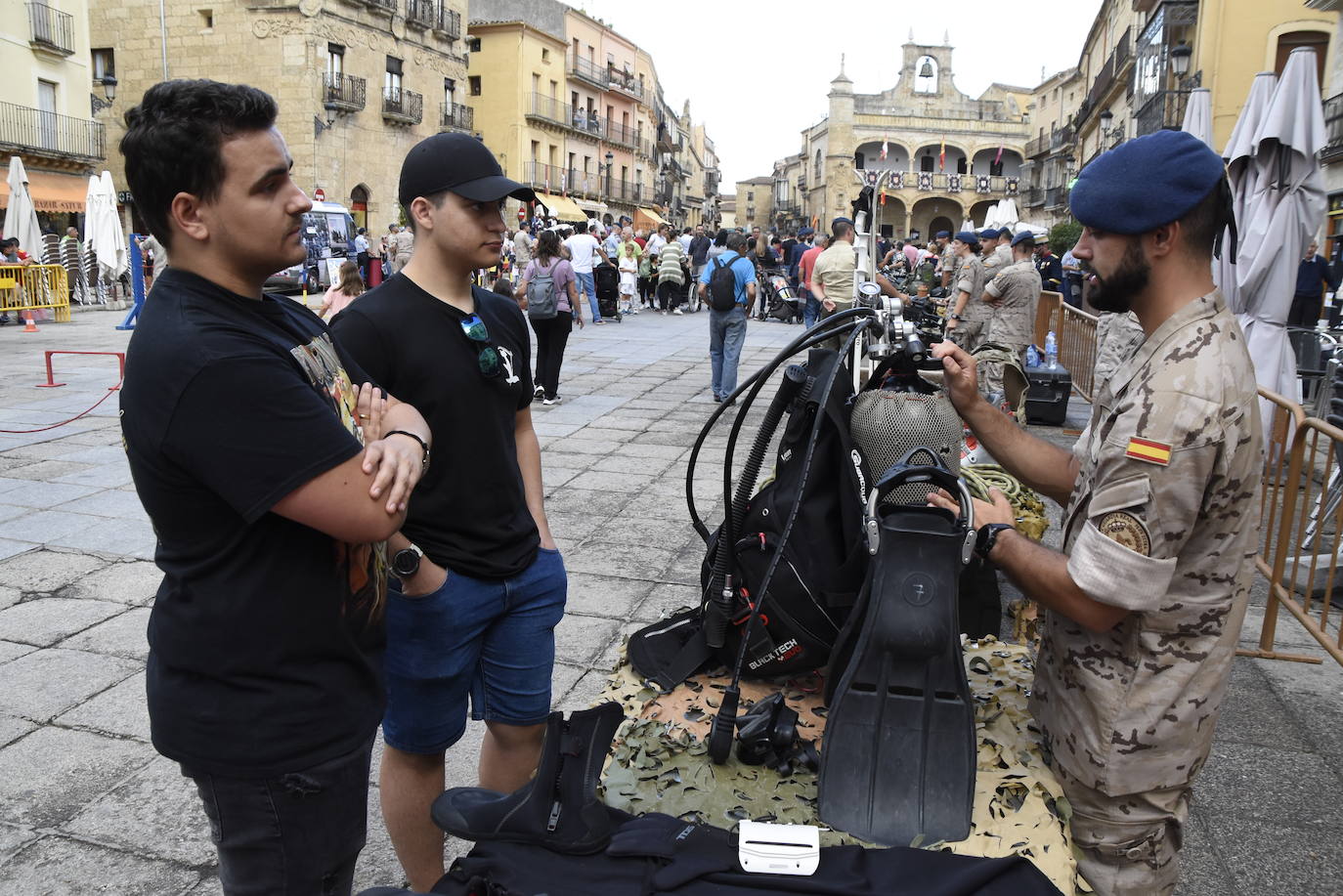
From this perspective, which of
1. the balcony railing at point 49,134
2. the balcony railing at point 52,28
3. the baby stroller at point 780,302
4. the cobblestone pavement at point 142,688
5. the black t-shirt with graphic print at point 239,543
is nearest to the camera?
the black t-shirt with graphic print at point 239,543

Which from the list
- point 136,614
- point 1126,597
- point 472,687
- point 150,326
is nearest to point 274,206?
point 150,326

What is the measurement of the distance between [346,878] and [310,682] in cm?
40

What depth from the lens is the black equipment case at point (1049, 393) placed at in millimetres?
8555

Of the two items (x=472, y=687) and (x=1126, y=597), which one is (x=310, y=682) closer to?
(x=472, y=687)

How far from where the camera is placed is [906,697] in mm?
1692

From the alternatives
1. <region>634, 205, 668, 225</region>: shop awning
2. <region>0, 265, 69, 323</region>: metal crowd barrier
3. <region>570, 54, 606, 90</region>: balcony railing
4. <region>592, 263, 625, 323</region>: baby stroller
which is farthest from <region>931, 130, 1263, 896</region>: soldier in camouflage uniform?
<region>634, 205, 668, 225</region>: shop awning

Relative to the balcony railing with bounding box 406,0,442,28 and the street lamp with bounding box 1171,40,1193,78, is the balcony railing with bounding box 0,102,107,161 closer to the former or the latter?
the balcony railing with bounding box 406,0,442,28

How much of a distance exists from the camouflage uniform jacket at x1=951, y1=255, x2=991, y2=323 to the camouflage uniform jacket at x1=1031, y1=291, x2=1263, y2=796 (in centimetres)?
852

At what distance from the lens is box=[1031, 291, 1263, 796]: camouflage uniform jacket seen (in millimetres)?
1564

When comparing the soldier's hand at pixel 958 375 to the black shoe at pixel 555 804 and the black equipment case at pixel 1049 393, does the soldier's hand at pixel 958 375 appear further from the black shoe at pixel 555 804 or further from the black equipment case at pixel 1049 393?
the black equipment case at pixel 1049 393

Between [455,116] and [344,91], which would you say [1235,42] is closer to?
[344,91]

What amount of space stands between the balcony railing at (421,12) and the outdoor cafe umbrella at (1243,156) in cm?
3502

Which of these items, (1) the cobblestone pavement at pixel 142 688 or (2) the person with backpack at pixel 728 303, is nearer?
(1) the cobblestone pavement at pixel 142 688

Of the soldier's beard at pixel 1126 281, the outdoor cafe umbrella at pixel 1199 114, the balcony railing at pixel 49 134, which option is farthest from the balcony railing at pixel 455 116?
the soldier's beard at pixel 1126 281
